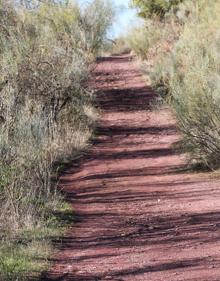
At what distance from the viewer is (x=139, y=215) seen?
11281mm

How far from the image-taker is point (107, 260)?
865cm

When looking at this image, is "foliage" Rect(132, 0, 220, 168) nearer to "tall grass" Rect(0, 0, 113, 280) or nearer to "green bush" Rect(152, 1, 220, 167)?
"green bush" Rect(152, 1, 220, 167)

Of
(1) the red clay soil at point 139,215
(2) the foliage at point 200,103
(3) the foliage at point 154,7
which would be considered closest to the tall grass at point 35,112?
(1) the red clay soil at point 139,215

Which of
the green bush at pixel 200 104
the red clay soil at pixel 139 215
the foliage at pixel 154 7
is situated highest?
the foliage at pixel 154 7

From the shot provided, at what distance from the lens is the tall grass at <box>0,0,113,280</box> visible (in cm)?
1007

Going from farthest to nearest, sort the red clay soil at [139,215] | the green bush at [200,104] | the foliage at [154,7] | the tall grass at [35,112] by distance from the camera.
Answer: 1. the foliage at [154,7]
2. the green bush at [200,104]
3. the tall grass at [35,112]
4. the red clay soil at [139,215]

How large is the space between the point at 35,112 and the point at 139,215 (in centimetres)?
498

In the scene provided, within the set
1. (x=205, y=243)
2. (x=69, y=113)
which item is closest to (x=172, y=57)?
(x=69, y=113)

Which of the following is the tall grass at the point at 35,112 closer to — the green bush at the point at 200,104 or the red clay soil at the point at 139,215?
the red clay soil at the point at 139,215

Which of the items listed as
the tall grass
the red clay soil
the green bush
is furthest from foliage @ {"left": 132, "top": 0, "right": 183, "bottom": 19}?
the green bush

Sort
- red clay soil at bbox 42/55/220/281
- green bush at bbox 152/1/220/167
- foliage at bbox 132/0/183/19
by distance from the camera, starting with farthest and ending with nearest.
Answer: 1. foliage at bbox 132/0/183/19
2. green bush at bbox 152/1/220/167
3. red clay soil at bbox 42/55/220/281

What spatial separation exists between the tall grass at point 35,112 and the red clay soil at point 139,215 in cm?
59

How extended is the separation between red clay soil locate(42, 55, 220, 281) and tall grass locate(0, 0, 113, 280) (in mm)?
587

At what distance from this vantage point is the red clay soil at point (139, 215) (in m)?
8.23
